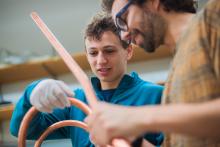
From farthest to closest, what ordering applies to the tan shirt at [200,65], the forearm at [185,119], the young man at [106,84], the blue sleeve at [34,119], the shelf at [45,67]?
the shelf at [45,67] → the young man at [106,84] → the blue sleeve at [34,119] → the tan shirt at [200,65] → the forearm at [185,119]

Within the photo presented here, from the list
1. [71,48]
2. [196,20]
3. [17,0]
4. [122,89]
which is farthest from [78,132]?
[17,0]

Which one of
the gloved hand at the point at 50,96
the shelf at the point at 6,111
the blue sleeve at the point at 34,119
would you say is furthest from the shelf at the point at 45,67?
the gloved hand at the point at 50,96

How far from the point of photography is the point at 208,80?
655 mm

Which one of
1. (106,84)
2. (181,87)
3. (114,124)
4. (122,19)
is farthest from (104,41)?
(114,124)

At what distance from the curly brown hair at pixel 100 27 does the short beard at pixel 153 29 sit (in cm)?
39

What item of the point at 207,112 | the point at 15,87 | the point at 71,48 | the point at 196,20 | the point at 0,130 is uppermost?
the point at 196,20

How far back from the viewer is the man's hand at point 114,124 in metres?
0.57

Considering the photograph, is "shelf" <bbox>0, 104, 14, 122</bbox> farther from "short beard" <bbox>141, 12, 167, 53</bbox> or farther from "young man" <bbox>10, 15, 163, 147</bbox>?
"short beard" <bbox>141, 12, 167, 53</bbox>

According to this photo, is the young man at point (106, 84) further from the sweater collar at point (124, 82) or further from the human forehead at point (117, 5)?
the human forehead at point (117, 5)

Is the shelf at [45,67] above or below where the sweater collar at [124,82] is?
below

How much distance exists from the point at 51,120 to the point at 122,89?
320 millimetres

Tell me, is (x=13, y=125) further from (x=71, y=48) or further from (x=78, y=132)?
(x=71, y=48)

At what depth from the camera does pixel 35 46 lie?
2.91 metres

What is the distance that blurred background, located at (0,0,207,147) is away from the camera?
266 cm
